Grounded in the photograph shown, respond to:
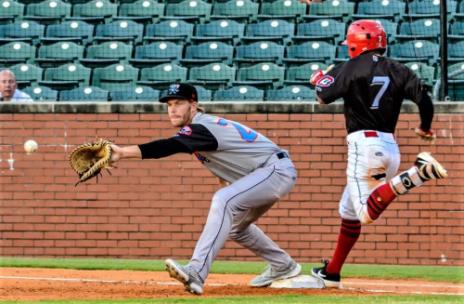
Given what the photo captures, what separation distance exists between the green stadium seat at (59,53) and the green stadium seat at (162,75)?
3.67 ft

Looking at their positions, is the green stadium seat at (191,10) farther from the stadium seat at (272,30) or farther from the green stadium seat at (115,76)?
the green stadium seat at (115,76)

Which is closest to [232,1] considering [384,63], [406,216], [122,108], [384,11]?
[384,11]

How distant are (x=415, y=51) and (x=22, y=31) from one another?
5.61 m

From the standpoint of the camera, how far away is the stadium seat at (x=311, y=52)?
1494cm

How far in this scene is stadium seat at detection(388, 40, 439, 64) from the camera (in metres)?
14.6

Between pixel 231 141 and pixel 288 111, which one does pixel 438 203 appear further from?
pixel 231 141

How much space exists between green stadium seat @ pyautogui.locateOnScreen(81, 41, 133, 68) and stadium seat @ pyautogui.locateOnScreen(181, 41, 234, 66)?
832mm

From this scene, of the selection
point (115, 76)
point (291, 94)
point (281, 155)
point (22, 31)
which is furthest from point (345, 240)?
point (22, 31)

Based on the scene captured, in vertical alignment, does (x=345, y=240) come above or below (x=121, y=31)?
below

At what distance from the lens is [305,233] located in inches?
481

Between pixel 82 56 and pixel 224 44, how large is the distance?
1964 millimetres

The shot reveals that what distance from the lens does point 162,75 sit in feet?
49.1

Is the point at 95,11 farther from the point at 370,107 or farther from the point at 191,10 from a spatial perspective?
the point at 370,107

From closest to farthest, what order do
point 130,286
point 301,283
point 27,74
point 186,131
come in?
1. point 186,131
2. point 301,283
3. point 130,286
4. point 27,74
